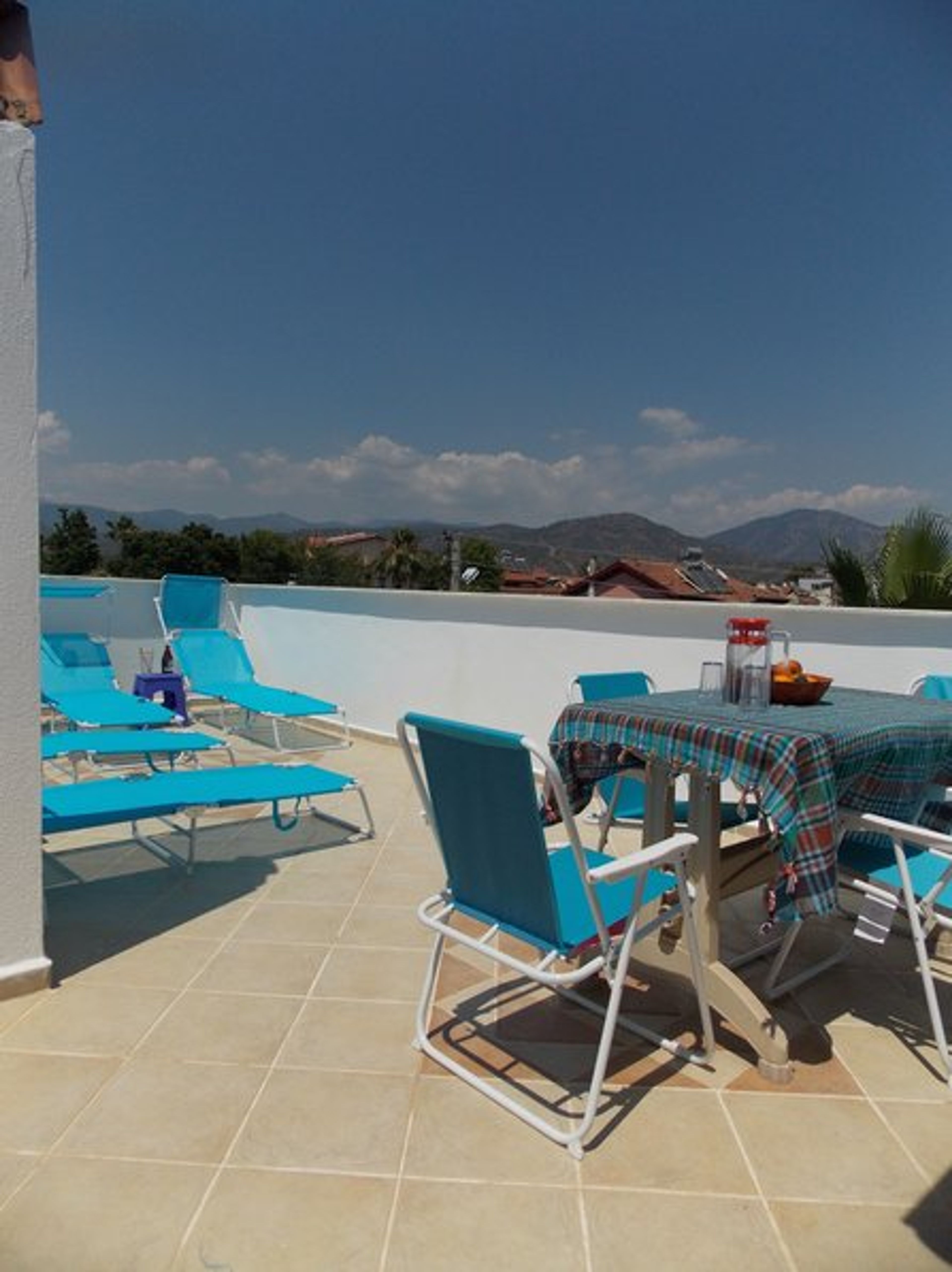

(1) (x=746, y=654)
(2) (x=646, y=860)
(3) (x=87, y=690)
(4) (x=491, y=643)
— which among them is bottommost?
(3) (x=87, y=690)

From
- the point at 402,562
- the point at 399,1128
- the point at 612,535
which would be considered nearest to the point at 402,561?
the point at 402,562

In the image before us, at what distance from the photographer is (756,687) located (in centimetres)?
251

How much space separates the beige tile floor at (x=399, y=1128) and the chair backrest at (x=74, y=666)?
142 inches

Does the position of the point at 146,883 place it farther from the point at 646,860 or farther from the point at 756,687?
the point at 756,687

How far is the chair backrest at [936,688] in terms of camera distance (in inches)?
135

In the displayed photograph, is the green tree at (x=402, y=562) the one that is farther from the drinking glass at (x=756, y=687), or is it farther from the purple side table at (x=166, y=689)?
the drinking glass at (x=756, y=687)

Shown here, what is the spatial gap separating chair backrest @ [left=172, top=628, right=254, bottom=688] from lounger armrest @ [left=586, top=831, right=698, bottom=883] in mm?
5044

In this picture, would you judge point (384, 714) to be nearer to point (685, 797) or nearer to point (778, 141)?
point (685, 797)

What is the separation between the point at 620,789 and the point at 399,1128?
1.74 m

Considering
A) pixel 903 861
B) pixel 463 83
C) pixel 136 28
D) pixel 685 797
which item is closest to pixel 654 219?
pixel 463 83

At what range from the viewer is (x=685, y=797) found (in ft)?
14.1

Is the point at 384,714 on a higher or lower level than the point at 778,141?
lower

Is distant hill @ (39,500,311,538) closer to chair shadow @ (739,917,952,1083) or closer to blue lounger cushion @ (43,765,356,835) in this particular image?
blue lounger cushion @ (43,765,356,835)

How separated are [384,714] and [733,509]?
37.8 metres
